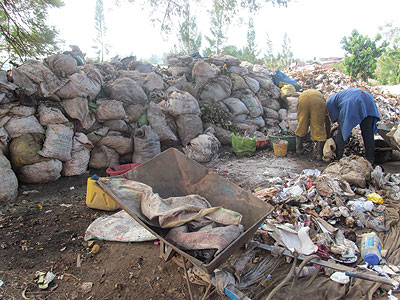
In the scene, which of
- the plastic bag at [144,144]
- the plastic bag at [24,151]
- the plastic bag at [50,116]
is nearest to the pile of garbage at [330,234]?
the plastic bag at [144,144]

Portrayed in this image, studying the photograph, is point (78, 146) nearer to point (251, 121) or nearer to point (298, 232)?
point (298, 232)

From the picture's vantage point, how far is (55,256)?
7.93 ft

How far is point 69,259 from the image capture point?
2389 millimetres

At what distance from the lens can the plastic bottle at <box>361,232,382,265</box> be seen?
208 centimetres

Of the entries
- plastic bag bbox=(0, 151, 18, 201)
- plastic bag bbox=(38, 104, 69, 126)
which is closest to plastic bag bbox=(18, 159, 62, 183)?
plastic bag bbox=(0, 151, 18, 201)

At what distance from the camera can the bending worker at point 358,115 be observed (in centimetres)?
405

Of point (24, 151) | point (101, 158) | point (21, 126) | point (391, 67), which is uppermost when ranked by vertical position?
A: point (391, 67)

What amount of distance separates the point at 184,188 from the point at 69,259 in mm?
1284

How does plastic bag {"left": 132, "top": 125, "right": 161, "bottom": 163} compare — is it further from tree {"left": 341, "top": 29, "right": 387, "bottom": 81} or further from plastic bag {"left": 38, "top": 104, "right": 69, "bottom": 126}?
tree {"left": 341, "top": 29, "right": 387, "bottom": 81}

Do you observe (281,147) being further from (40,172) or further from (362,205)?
(40,172)

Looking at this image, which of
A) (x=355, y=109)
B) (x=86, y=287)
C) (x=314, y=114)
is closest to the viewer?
(x=86, y=287)

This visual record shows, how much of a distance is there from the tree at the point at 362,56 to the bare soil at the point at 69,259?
15.4 meters

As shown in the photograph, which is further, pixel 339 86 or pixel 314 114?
pixel 339 86

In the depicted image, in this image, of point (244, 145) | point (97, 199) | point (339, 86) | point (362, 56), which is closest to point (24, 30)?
point (97, 199)
